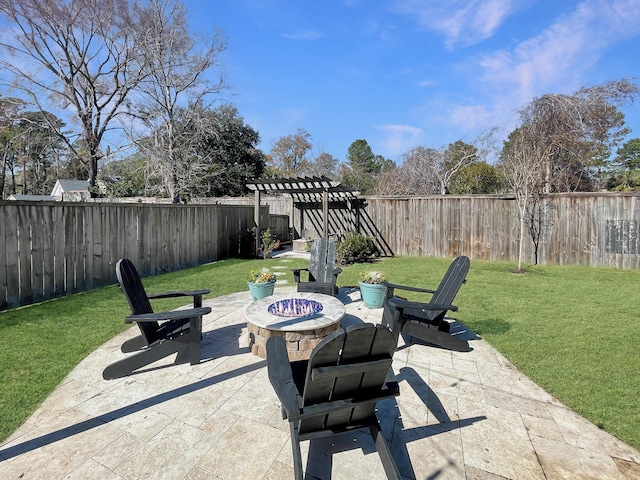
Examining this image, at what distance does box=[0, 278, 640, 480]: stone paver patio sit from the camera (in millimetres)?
1745

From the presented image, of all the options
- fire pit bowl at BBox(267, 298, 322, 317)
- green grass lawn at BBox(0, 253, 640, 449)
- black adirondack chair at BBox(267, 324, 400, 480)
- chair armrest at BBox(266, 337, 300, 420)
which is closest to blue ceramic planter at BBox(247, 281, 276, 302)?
fire pit bowl at BBox(267, 298, 322, 317)

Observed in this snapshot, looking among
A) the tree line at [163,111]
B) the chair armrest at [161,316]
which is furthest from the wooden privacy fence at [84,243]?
the tree line at [163,111]

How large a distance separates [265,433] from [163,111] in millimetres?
15194

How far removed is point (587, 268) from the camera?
8.36m

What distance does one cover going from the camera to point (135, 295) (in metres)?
2.87

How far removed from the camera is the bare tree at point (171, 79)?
1252 centimetres

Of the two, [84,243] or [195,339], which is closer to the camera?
[195,339]

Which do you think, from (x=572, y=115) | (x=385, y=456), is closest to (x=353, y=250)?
(x=385, y=456)

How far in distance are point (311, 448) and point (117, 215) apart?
246 inches

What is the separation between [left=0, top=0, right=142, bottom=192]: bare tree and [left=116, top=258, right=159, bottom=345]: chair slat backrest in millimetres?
12768

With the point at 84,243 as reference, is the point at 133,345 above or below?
below

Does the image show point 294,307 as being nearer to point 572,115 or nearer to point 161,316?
point 161,316

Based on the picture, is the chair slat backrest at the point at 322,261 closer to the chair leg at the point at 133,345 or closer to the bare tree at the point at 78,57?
the chair leg at the point at 133,345

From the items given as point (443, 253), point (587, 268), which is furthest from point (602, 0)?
point (443, 253)
